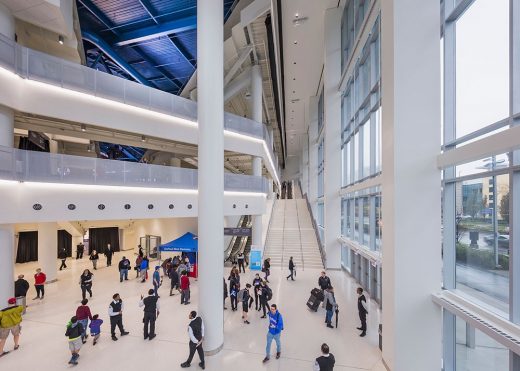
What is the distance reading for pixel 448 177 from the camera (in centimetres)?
594

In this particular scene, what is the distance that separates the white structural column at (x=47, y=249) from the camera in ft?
45.1

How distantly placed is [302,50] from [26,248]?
87.9 ft

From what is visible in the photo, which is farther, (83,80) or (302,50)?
(302,50)

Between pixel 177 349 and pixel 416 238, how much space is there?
658cm

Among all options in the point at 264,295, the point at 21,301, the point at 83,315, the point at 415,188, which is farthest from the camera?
the point at 21,301

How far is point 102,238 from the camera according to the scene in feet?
89.4

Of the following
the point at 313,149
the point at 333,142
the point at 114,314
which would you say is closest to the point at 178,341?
the point at 114,314

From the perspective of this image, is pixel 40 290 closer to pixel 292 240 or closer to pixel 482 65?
pixel 292 240

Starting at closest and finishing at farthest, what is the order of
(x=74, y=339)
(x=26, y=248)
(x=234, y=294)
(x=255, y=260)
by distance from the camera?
(x=74, y=339) → (x=234, y=294) → (x=255, y=260) → (x=26, y=248)

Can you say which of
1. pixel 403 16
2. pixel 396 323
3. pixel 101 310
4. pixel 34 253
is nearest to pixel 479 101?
pixel 403 16

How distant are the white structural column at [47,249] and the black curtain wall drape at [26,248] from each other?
37.4ft

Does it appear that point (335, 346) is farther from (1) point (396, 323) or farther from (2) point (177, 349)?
(2) point (177, 349)

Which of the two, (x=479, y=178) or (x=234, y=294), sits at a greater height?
(x=479, y=178)

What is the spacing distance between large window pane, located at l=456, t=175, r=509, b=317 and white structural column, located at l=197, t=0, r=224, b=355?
Result: 18.3 ft
